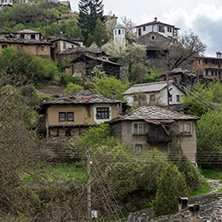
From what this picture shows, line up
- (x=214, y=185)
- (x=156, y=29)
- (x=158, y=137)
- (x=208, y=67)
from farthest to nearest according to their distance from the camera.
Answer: (x=156, y=29) → (x=208, y=67) → (x=158, y=137) → (x=214, y=185)

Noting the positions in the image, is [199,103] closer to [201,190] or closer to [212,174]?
[212,174]

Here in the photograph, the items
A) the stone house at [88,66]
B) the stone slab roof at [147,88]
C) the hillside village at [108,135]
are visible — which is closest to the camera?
the hillside village at [108,135]

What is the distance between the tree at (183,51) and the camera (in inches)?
2867

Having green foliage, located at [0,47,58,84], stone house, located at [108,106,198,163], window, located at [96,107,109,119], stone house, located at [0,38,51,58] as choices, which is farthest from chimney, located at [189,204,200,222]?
stone house, located at [0,38,51,58]

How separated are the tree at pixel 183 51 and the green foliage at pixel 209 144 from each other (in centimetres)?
3231

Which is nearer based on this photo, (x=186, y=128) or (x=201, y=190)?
(x=201, y=190)

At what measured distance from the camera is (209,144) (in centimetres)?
3997

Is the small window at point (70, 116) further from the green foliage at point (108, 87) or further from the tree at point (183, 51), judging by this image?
the tree at point (183, 51)

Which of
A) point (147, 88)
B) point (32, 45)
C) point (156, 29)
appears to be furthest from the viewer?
point (156, 29)

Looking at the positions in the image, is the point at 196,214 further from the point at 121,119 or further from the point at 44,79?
the point at 44,79

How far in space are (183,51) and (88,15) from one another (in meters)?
29.5

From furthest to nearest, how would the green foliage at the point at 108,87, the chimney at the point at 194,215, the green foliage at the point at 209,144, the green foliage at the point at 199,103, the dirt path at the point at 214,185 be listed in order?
the green foliage at the point at 108,87
the green foliage at the point at 199,103
the green foliage at the point at 209,144
the dirt path at the point at 214,185
the chimney at the point at 194,215

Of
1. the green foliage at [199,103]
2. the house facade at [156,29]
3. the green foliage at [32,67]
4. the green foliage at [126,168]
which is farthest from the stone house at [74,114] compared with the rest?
the house facade at [156,29]

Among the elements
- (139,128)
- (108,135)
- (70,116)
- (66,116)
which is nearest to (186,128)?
(139,128)
